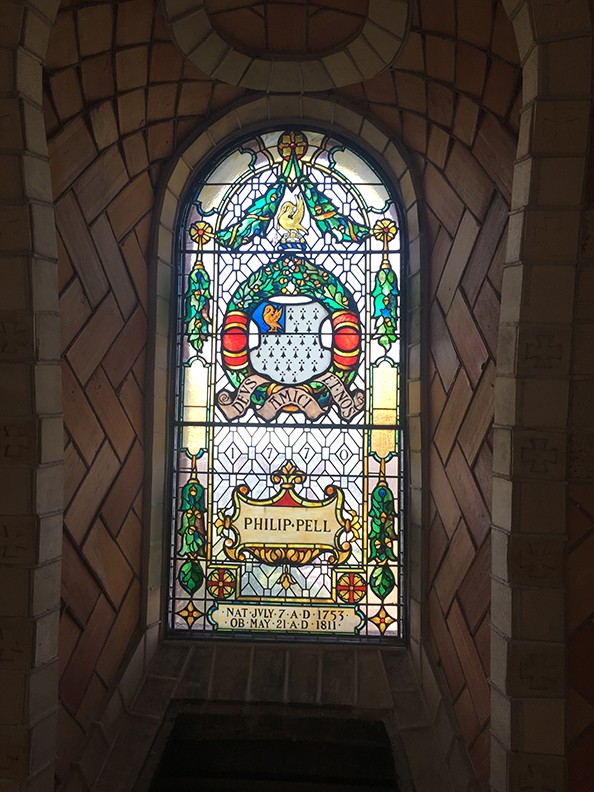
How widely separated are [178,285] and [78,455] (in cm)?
84

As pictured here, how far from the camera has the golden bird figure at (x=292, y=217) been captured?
2551 millimetres

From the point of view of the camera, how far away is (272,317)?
8.23ft

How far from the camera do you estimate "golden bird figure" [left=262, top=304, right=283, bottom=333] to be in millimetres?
2506

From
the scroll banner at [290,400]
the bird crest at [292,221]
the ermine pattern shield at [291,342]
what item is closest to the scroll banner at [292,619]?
the scroll banner at [290,400]

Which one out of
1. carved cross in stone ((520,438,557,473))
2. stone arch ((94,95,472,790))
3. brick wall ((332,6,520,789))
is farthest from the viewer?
stone arch ((94,95,472,790))

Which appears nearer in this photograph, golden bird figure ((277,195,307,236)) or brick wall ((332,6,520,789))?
brick wall ((332,6,520,789))

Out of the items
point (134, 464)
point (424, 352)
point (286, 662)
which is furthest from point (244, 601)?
point (424, 352)

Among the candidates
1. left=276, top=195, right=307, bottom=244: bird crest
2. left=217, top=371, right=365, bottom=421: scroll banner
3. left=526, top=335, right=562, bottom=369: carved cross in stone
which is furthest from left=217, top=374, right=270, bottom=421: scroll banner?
left=526, top=335, right=562, bottom=369: carved cross in stone

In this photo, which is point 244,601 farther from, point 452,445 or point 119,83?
point 119,83

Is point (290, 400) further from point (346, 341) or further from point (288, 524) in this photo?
point (288, 524)

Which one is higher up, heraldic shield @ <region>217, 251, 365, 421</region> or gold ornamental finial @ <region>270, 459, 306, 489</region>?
heraldic shield @ <region>217, 251, 365, 421</region>

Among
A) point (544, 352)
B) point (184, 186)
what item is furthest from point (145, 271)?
point (544, 352)

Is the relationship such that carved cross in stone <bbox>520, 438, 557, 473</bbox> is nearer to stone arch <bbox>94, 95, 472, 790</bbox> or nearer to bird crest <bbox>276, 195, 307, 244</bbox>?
stone arch <bbox>94, 95, 472, 790</bbox>

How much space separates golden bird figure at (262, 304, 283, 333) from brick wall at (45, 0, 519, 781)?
45 centimetres
